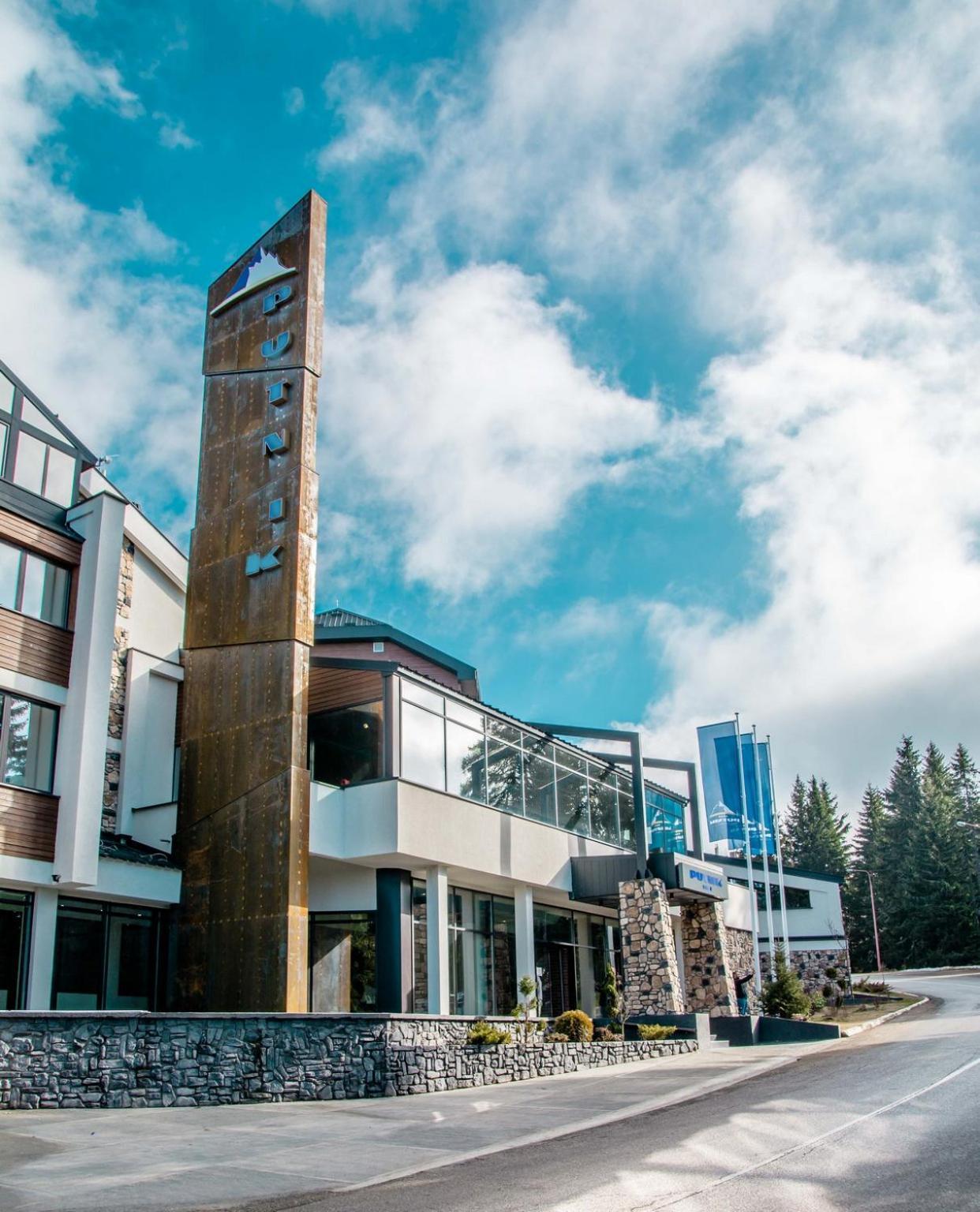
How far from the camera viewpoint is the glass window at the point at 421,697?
78.5 ft

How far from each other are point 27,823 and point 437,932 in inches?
354

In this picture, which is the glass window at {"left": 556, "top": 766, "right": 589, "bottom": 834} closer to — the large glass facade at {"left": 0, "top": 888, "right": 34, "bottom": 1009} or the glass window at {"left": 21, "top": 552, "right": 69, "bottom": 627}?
the glass window at {"left": 21, "top": 552, "right": 69, "bottom": 627}

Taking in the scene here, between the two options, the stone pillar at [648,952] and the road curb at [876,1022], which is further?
the stone pillar at [648,952]

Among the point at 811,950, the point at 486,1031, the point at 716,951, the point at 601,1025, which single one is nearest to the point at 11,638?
the point at 486,1031

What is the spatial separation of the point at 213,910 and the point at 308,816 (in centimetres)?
244

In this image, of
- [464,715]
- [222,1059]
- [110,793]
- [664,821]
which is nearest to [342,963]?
[110,793]

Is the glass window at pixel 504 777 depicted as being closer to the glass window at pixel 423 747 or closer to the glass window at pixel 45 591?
the glass window at pixel 423 747

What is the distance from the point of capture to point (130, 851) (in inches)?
830

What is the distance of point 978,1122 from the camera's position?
10.9 metres

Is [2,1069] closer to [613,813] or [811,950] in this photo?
[613,813]

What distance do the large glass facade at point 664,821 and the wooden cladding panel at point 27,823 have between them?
23.5m

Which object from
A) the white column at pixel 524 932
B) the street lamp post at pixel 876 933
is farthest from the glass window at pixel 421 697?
the street lamp post at pixel 876 933

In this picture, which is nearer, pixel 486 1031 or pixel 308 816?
pixel 486 1031

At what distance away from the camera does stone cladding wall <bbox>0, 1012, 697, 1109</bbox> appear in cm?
1434
